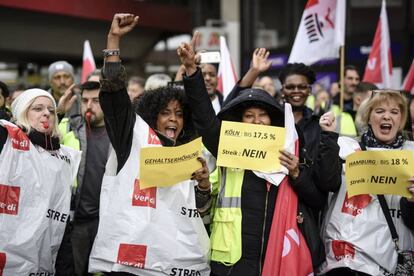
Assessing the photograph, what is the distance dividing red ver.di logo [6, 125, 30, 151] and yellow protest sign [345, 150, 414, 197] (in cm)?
193

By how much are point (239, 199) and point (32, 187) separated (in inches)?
49.1

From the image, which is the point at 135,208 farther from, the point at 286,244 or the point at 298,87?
the point at 298,87

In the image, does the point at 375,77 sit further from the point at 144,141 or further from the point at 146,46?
the point at 146,46

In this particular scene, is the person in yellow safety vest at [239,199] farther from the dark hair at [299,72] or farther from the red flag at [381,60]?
the red flag at [381,60]

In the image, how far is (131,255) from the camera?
356 cm

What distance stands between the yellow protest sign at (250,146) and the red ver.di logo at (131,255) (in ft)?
2.27

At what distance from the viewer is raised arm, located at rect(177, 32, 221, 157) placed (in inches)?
148

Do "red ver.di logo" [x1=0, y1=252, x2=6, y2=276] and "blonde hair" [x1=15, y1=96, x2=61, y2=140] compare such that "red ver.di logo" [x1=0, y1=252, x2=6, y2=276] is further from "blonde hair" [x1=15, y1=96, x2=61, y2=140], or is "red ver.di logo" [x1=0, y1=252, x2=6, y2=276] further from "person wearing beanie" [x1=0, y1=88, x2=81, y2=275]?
"blonde hair" [x1=15, y1=96, x2=61, y2=140]

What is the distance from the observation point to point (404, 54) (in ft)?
37.5

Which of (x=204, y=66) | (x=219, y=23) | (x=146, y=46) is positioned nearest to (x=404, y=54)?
(x=219, y=23)

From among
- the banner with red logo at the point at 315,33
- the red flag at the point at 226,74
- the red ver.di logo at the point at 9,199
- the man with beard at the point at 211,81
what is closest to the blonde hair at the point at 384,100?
the man with beard at the point at 211,81

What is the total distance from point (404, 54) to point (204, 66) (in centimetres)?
656

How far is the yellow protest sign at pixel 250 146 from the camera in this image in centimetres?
377

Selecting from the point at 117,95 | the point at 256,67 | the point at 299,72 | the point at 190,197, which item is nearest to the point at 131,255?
the point at 190,197
